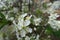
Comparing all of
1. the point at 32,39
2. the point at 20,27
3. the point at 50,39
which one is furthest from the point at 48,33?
the point at 20,27

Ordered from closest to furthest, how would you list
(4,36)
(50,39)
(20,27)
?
(20,27), (4,36), (50,39)

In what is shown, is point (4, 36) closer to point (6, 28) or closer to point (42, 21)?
point (6, 28)

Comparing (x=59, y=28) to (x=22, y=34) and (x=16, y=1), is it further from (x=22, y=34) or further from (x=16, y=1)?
(x=16, y=1)

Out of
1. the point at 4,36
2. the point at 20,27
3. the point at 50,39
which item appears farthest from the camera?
the point at 50,39

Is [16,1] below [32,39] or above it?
above

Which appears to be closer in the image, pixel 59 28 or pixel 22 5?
pixel 59 28

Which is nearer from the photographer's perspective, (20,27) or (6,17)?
(20,27)

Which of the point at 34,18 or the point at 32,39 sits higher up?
the point at 34,18

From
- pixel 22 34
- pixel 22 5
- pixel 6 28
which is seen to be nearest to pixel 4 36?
pixel 6 28

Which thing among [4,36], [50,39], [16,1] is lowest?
[50,39]
